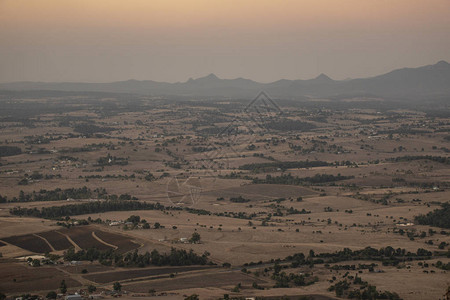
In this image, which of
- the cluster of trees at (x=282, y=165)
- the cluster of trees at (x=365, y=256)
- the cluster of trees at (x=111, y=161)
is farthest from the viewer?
the cluster of trees at (x=111, y=161)

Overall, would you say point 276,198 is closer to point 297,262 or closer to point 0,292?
point 297,262

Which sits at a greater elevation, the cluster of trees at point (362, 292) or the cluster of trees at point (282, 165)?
the cluster of trees at point (362, 292)

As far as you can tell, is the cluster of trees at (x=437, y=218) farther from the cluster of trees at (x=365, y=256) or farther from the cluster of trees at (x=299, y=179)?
the cluster of trees at (x=299, y=179)

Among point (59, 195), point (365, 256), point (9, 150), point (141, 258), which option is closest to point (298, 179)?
point (59, 195)

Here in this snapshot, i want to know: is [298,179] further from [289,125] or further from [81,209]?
[289,125]

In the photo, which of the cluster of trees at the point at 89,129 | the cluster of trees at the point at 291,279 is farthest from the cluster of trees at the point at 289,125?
the cluster of trees at the point at 291,279

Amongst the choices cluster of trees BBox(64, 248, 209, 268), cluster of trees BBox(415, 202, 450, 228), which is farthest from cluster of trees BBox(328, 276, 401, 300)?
cluster of trees BBox(415, 202, 450, 228)
